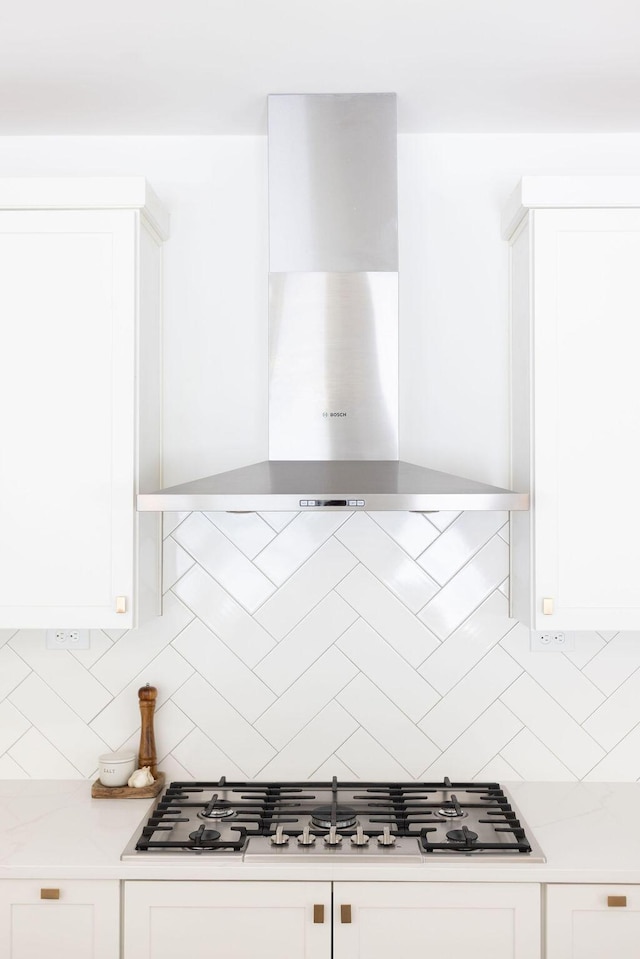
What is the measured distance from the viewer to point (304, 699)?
7.62 ft

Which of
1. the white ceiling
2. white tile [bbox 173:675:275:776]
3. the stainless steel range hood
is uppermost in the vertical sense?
the white ceiling

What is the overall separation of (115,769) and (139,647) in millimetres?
337

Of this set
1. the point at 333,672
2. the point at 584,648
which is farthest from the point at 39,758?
the point at 584,648

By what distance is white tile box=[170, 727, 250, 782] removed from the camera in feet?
7.61

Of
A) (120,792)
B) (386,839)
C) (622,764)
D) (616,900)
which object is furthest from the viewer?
(622,764)

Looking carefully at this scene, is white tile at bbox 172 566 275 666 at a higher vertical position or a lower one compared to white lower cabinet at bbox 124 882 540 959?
higher

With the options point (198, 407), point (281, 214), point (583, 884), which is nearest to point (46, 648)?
point (198, 407)

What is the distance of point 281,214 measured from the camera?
2.11 meters

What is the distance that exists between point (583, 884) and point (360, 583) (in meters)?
0.93

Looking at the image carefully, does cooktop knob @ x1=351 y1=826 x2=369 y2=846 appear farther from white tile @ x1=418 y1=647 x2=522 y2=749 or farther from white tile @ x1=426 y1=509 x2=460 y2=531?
white tile @ x1=426 y1=509 x2=460 y2=531

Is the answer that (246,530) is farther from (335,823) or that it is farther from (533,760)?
(533,760)

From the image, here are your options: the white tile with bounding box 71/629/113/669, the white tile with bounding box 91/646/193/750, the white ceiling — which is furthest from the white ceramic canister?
the white ceiling

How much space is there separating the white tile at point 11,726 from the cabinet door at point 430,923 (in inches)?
42.0

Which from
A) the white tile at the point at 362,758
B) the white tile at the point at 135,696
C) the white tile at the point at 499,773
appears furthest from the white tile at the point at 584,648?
the white tile at the point at 135,696
